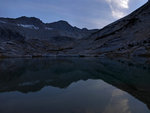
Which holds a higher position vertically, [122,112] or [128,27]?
[128,27]

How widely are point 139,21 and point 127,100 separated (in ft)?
429

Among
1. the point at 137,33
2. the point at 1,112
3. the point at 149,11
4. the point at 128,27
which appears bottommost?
the point at 1,112

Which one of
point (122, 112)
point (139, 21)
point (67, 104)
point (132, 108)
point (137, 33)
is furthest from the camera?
point (139, 21)

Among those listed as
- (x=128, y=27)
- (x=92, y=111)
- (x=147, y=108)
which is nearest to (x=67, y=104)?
(x=92, y=111)

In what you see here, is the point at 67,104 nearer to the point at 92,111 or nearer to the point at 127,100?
the point at 92,111

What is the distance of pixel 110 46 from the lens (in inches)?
4321

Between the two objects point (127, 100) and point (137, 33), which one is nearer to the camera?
point (127, 100)

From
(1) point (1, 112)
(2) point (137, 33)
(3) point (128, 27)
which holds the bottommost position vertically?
(1) point (1, 112)

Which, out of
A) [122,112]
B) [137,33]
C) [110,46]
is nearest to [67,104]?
[122,112]

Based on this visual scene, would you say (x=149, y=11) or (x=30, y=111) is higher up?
(x=149, y=11)

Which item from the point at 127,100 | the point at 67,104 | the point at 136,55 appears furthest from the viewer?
the point at 136,55

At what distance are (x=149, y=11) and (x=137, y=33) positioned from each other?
38.6 metres

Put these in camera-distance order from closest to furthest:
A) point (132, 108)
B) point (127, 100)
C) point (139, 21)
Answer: point (132, 108), point (127, 100), point (139, 21)

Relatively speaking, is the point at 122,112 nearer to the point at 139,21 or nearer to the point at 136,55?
the point at 136,55
